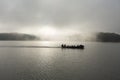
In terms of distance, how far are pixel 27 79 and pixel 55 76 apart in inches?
358

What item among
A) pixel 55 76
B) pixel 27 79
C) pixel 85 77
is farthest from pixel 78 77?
pixel 27 79

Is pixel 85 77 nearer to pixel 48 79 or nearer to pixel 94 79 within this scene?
pixel 94 79

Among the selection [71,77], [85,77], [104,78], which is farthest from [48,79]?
[104,78]

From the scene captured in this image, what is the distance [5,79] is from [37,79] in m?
9.41

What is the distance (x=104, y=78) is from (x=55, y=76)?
15406 mm

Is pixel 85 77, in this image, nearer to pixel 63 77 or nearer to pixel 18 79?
pixel 63 77

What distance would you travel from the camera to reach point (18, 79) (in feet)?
159

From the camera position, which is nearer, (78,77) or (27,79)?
(27,79)

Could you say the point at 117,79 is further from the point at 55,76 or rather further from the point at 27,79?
the point at 27,79

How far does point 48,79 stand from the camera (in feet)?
160

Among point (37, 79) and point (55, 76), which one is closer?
point (37, 79)

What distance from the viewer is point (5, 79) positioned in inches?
1911

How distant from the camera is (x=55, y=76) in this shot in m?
52.5

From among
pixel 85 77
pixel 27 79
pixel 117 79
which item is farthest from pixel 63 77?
pixel 117 79
